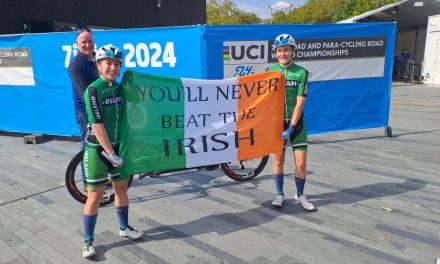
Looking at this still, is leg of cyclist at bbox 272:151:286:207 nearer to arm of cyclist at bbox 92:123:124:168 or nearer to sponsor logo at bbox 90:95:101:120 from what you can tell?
arm of cyclist at bbox 92:123:124:168

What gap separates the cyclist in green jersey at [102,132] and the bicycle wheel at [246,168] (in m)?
2.18

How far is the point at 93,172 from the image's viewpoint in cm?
331

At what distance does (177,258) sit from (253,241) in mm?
838

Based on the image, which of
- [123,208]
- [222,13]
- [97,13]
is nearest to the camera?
[123,208]

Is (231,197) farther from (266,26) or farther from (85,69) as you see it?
(266,26)

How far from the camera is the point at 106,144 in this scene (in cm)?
323

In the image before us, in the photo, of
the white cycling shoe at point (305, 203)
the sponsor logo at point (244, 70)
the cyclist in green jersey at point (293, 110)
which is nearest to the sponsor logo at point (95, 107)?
the cyclist in green jersey at point (293, 110)

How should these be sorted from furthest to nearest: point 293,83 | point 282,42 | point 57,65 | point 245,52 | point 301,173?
point 57,65 < point 245,52 < point 301,173 < point 293,83 < point 282,42

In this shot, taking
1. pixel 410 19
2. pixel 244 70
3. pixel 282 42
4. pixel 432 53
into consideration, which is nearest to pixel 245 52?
pixel 244 70

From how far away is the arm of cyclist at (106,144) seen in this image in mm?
3176

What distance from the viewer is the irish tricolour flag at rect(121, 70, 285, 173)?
3.69 m

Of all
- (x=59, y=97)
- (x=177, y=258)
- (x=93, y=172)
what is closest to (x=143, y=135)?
(x=93, y=172)

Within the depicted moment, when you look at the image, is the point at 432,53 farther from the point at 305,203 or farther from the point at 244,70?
the point at 305,203

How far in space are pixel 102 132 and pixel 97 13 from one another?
50.2 ft
